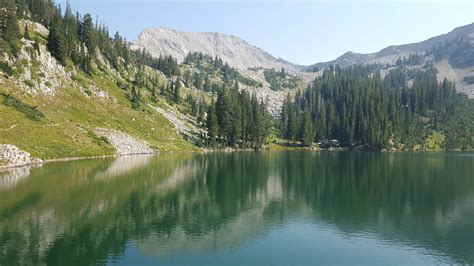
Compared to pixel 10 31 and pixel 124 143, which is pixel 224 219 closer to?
pixel 124 143

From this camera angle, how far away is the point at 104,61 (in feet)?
636

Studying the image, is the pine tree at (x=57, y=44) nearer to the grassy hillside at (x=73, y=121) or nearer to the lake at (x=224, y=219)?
the grassy hillside at (x=73, y=121)

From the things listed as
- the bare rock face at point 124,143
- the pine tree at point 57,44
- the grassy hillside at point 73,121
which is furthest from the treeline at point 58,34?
the bare rock face at point 124,143

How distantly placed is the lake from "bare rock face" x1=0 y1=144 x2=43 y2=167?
23.6 feet

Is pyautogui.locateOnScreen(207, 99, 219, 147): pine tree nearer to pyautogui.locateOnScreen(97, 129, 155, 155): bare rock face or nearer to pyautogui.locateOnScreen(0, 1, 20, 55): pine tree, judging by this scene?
pyautogui.locateOnScreen(97, 129, 155, 155): bare rock face

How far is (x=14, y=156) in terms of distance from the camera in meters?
81.8

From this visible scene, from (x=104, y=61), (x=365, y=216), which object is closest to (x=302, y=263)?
(x=365, y=216)

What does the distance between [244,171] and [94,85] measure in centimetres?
8592

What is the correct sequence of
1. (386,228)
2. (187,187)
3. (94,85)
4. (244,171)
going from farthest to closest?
1. (94,85)
2. (244,171)
3. (187,187)
4. (386,228)

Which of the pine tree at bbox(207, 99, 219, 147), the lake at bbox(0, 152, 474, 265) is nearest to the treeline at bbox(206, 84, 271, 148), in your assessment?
the pine tree at bbox(207, 99, 219, 147)

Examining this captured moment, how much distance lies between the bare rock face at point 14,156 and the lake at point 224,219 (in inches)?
283

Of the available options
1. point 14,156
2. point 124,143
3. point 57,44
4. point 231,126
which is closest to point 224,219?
point 14,156

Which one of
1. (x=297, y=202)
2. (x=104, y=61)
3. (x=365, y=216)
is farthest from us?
(x=104, y=61)

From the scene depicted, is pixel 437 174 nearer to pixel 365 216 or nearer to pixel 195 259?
pixel 365 216
